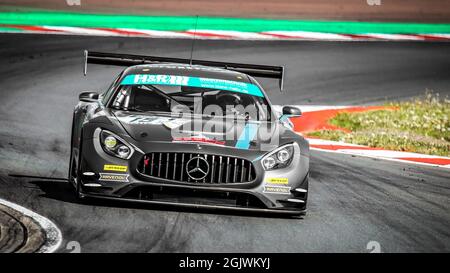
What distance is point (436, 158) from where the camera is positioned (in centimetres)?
1255

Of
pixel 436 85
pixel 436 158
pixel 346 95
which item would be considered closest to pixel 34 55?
pixel 346 95

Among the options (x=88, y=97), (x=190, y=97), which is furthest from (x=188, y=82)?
(x=88, y=97)

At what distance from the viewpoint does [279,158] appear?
7.45 meters

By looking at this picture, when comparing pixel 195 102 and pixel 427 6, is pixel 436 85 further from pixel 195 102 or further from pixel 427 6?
pixel 195 102

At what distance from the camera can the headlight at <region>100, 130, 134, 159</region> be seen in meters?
7.18

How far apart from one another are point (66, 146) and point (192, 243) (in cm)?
506

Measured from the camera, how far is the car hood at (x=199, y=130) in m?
7.28

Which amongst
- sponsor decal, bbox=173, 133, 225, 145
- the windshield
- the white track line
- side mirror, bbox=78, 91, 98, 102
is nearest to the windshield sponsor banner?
the windshield

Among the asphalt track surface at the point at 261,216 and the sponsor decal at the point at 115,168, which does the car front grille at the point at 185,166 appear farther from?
the asphalt track surface at the point at 261,216

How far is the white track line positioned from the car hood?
94 cm

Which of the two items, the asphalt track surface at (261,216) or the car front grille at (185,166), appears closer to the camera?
the asphalt track surface at (261,216)

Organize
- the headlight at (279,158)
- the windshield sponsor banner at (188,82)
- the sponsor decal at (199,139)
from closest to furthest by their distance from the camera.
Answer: the sponsor decal at (199,139), the headlight at (279,158), the windshield sponsor banner at (188,82)

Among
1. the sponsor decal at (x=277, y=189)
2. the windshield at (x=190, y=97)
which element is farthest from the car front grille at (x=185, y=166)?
the windshield at (x=190, y=97)

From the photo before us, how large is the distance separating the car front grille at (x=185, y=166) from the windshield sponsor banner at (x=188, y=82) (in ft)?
5.03
